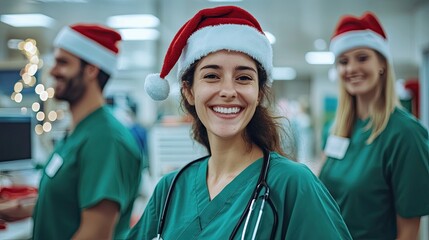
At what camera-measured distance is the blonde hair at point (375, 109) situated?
162cm

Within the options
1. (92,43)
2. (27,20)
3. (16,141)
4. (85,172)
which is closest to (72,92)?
(92,43)

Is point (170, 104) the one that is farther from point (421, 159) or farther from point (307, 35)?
point (421, 159)

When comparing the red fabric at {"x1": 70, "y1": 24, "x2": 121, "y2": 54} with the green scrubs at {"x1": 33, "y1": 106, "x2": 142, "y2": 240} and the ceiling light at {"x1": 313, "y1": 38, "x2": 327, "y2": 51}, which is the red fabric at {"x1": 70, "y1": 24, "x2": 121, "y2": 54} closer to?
the green scrubs at {"x1": 33, "y1": 106, "x2": 142, "y2": 240}

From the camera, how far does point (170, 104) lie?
5.40m

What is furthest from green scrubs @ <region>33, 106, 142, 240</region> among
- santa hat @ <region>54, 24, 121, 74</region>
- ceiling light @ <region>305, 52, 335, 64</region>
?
ceiling light @ <region>305, 52, 335, 64</region>

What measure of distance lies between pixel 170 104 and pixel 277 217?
454 cm

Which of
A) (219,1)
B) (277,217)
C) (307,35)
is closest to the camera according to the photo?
(277,217)

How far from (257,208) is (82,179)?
818mm

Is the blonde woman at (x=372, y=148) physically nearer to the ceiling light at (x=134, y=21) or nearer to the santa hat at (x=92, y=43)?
the santa hat at (x=92, y=43)

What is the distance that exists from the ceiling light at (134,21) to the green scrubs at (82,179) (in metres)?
3.53

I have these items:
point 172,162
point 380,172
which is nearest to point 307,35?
point 172,162

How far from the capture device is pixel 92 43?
73.6 inches

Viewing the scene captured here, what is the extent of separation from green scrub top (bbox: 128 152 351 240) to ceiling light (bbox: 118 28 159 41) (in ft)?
14.4

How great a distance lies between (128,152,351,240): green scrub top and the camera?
925 millimetres
